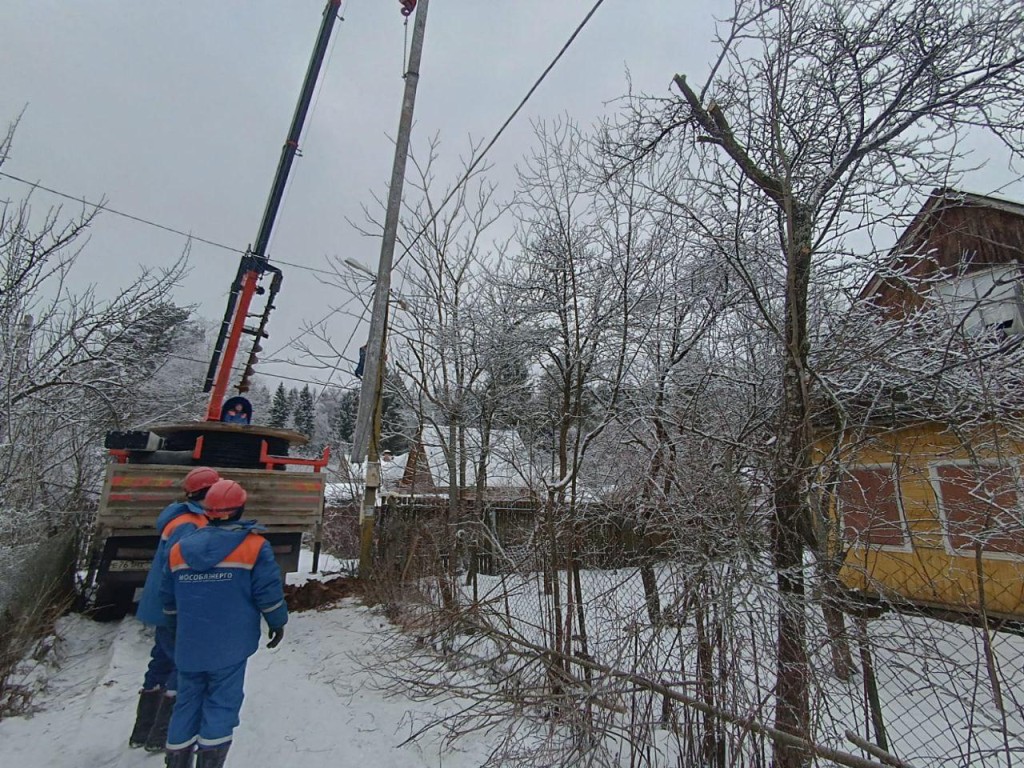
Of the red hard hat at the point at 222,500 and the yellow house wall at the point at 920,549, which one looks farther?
the red hard hat at the point at 222,500

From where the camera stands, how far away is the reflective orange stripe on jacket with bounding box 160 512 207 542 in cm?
309

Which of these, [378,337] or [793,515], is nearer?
[793,515]

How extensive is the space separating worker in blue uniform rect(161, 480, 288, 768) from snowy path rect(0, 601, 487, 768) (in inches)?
25.2

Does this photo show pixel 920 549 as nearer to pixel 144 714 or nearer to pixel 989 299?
pixel 989 299

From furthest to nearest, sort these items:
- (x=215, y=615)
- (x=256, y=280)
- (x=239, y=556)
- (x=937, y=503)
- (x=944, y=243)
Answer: (x=256, y=280), (x=944, y=243), (x=239, y=556), (x=215, y=615), (x=937, y=503)

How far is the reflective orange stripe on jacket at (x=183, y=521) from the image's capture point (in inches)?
122

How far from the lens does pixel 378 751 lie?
3275mm

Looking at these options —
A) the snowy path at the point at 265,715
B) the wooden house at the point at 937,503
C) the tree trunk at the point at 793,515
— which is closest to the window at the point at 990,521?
the wooden house at the point at 937,503

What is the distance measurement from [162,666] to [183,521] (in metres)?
1.02

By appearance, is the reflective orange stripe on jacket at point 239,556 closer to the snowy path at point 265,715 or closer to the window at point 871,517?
the snowy path at point 265,715

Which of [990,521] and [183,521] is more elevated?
[990,521]

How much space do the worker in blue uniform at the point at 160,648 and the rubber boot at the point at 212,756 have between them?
0.62 metres

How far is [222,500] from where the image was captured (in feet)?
9.45

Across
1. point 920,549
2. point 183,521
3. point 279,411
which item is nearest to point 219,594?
point 183,521
